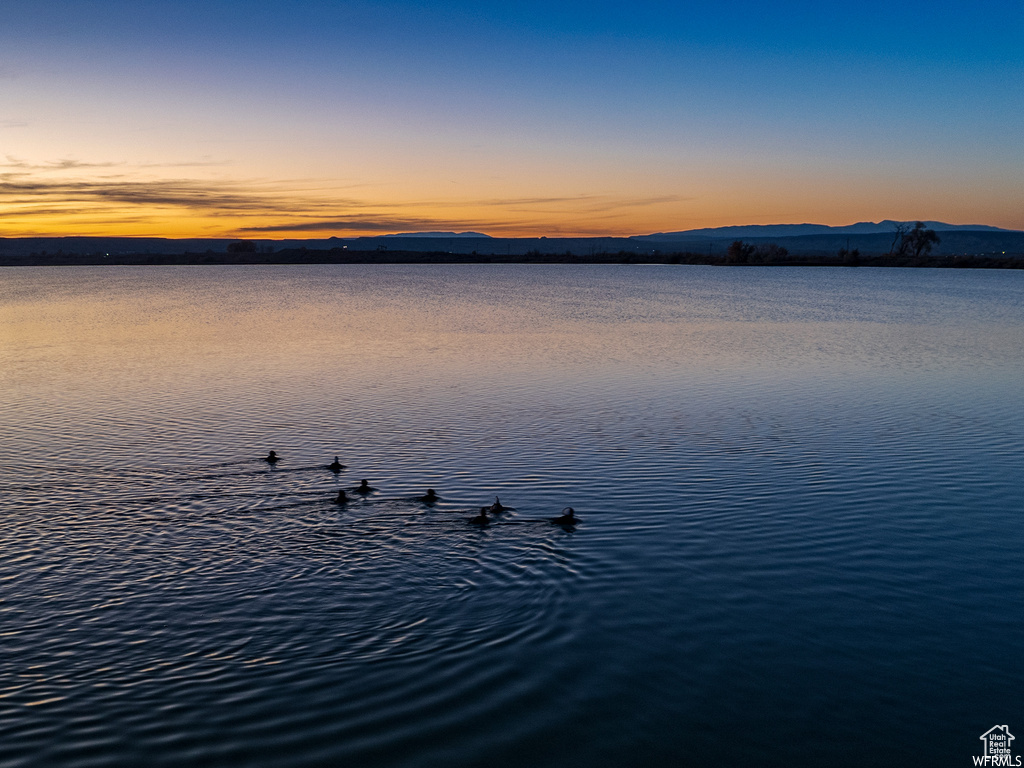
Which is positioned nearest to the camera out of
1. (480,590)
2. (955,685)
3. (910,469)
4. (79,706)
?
(79,706)

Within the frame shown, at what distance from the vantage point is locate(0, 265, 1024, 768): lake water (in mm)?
9672

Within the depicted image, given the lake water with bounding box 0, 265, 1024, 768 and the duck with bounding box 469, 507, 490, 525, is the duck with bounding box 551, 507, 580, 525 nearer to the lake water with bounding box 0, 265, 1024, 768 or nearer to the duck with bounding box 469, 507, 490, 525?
the lake water with bounding box 0, 265, 1024, 768

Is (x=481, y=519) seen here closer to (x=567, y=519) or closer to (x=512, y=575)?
(x=567, y=519)

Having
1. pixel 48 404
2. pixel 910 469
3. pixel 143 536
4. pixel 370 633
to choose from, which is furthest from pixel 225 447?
pixel 910 469

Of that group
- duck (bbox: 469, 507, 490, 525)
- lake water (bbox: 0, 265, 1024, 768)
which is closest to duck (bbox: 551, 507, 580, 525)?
lake water (bbox: 0, 265, 1024, 768)

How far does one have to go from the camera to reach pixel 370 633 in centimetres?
1180

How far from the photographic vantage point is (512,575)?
14109 millimetres

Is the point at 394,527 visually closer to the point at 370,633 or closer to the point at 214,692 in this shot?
the point at 370,633

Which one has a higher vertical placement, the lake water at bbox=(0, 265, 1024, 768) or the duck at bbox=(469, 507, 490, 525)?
the duck at bbox=(469, 507, 490, 525)

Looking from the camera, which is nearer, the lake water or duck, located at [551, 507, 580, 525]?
the lake water

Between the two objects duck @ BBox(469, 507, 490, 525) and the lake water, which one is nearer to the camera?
the lake water

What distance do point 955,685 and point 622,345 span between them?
1467 inches

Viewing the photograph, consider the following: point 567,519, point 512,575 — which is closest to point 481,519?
point 567,519

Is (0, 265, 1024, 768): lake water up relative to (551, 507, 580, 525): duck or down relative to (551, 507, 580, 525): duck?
down
